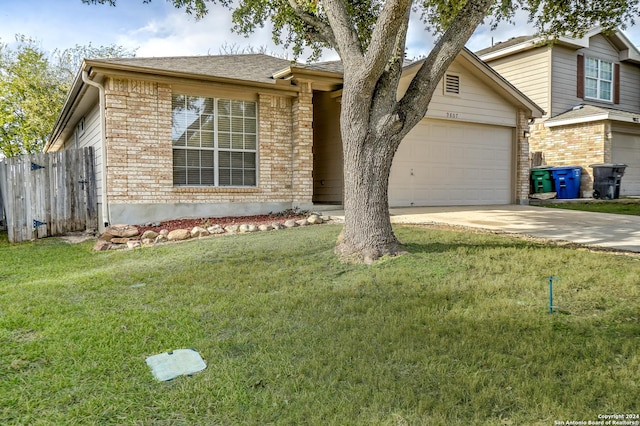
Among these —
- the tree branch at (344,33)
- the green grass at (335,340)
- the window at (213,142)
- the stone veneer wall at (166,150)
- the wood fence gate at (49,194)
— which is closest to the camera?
the green grass at (335,340)

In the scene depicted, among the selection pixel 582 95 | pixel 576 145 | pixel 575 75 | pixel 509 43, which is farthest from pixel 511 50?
pixel 576 145

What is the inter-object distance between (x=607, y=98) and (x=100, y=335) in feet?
66.5

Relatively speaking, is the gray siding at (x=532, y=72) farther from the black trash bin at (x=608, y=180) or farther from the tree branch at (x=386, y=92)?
the tree branch at (x=386, y=92)

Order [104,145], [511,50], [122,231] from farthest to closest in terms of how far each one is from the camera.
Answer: [511,50] → [104,145] → [122,231]

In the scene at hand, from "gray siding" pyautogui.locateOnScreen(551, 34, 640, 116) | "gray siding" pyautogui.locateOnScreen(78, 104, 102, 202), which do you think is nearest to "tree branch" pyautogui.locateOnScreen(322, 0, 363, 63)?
"gray siding" pyautogui.locateOnScreen(78, 104, 102, 202)

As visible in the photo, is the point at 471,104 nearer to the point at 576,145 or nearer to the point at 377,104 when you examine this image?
the point at 576,145

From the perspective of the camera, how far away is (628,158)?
1638cm

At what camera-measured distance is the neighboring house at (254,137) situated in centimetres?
898

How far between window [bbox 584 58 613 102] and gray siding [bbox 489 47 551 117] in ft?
7.11

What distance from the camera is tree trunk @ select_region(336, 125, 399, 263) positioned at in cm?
552

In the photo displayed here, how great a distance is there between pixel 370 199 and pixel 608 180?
11.9 m

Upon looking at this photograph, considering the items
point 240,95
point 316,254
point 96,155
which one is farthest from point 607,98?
point 96,155

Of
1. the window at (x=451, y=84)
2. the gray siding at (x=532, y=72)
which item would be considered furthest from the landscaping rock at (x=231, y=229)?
the gray siding at (x=532, y=72)

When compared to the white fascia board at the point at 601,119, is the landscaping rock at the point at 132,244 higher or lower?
lower
